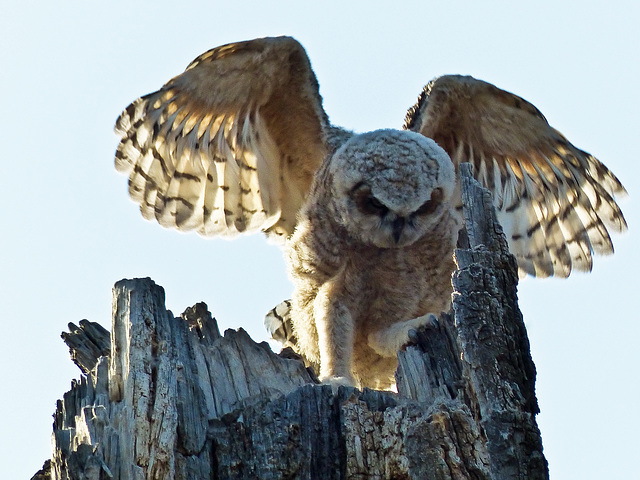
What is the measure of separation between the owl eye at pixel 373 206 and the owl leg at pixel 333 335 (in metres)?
0.50

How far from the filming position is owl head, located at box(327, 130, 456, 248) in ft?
19.5

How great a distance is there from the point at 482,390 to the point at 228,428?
3.85 feet

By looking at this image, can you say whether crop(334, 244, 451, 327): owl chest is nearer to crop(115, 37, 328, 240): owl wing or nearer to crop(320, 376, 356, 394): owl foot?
crop(320, 376, 356, 394): owl foot

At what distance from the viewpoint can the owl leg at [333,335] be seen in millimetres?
5883

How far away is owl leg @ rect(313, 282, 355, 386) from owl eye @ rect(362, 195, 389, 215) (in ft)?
1.65

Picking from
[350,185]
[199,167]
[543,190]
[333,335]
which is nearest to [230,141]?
[199,167]

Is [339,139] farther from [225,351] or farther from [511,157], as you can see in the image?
[225,351]

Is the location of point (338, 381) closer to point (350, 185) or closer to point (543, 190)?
point (350, 185)

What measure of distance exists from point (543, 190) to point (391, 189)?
1673mm

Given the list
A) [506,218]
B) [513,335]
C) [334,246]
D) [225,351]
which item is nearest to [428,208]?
[334,246]

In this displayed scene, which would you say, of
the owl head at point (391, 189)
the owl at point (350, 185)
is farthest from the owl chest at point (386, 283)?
the owl head at point (391, 189)

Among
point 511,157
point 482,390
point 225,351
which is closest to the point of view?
point 482,390

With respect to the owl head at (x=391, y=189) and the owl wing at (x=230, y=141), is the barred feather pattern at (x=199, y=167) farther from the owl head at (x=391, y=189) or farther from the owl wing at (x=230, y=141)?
the owl head at (x=391, y=189)

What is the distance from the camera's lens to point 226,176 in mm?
6797
